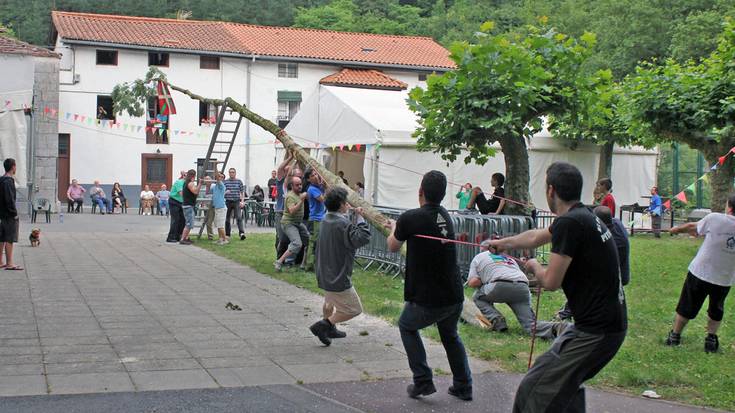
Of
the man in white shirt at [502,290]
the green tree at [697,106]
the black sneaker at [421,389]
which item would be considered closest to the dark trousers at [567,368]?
the black sneaker at [421,389]

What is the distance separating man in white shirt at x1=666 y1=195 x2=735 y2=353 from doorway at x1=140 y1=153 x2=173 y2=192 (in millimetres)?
35100

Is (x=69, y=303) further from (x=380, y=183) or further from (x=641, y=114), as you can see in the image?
(x=641, y=114)

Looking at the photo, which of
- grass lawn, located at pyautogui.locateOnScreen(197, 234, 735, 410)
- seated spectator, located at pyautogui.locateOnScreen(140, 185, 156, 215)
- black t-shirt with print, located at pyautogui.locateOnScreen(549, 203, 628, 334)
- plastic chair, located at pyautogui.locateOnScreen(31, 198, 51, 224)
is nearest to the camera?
black t-shirt with print, located at pyautogui.locateOnScreen(549, 203, 628, 334)

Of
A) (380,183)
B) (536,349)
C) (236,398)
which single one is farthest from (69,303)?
(380,183)

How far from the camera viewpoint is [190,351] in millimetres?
7410

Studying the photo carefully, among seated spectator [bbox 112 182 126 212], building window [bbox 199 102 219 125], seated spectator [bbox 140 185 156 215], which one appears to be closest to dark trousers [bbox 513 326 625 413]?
seated spectator [bbox 140 185 156 215]

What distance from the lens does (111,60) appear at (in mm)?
39875

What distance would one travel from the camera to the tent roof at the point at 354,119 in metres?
19.5

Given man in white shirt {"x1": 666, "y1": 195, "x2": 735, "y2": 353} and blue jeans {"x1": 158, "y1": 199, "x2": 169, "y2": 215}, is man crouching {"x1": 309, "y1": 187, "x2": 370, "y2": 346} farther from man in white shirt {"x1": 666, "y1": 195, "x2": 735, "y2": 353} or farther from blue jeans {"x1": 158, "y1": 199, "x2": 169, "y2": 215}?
blue jeans {"x1": 158, "y1": 199, "x2": 169, "y2": 215}

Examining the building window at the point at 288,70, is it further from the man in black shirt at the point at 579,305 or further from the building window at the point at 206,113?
the man in black shirt at the point at 579,305

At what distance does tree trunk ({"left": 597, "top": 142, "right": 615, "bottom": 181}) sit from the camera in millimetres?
23688

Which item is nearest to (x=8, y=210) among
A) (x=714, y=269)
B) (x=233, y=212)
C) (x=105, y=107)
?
(x=233, y=212)

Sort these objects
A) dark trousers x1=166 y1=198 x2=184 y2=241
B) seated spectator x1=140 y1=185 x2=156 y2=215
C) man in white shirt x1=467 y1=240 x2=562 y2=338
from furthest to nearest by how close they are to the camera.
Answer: seated spectator x1=140 y1=185 x2=156 y2=215, dark trousers x1=166 y1=198 x2=184 y2=241, man in white shirt x1=467 y1=240 x2=562 y2=338

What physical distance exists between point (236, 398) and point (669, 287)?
852cm
